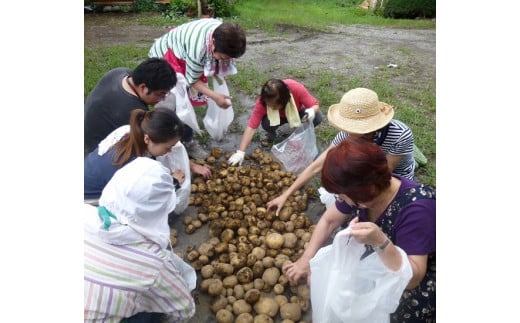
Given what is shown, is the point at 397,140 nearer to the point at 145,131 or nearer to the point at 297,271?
the point at 297,271

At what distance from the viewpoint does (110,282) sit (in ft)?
5.54

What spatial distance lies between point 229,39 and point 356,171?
1837mm

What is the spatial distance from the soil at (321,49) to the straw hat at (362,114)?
0.98 m

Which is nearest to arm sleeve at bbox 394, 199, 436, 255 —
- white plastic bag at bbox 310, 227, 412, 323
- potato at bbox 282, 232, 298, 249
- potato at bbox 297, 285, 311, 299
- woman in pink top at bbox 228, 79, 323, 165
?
white plastic bag at bbox 310, 227, 412, 323

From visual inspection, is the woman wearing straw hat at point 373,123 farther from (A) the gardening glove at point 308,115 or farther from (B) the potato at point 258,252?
(A) the gardening glove at point 308,115

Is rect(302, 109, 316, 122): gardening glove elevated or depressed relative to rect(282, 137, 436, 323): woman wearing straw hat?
depressed

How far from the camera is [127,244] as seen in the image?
68.4 inches

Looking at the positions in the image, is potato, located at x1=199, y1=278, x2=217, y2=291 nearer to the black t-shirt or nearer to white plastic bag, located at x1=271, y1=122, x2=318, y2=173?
the black t-shirt

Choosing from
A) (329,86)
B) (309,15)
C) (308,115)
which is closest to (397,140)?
(308,115)

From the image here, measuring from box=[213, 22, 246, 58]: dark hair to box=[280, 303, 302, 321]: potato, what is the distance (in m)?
1.88

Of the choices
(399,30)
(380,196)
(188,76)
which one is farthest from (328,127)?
(399,30)

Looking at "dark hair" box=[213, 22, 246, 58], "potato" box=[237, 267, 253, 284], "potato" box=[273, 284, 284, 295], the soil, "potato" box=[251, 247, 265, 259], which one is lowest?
"potato" box=[273, 284, 284, 295]

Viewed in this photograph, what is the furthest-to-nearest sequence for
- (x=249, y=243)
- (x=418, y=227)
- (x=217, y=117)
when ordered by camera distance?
(x=217, y=117)
(x=249, y=243)
(x=418, y=227)

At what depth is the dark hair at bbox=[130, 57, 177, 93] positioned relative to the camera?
2.53 metres
